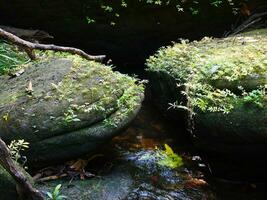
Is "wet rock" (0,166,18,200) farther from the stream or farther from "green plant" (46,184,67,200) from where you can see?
the stream

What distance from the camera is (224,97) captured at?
448 centimetres

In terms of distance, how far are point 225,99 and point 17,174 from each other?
2.24 meters

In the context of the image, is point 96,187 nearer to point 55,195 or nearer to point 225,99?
point 55,195

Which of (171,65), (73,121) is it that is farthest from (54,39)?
(73,121)

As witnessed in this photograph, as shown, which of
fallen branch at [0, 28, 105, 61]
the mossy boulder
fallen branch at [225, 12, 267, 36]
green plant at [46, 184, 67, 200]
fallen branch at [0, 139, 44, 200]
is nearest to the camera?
fallen branch at [0, 139, 44, 200]

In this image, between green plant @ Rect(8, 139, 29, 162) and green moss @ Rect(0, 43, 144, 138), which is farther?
green moss @ Rect(0, 43, 144, 138)

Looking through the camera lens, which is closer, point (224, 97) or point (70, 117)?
point (70, 117)

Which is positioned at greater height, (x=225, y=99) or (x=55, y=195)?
(x=225, y=99)

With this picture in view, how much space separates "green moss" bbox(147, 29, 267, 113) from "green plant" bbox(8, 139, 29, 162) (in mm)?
1782

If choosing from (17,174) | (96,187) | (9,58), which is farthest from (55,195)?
(9,58)

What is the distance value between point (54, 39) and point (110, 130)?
3.77 metres

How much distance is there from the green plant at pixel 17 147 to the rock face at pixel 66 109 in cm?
8

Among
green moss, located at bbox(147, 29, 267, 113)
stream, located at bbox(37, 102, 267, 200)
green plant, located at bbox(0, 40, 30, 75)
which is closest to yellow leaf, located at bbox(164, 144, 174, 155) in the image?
stream, located at bbox(37, 102, 267, 200)

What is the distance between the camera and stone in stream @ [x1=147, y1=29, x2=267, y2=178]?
14.0 feet
